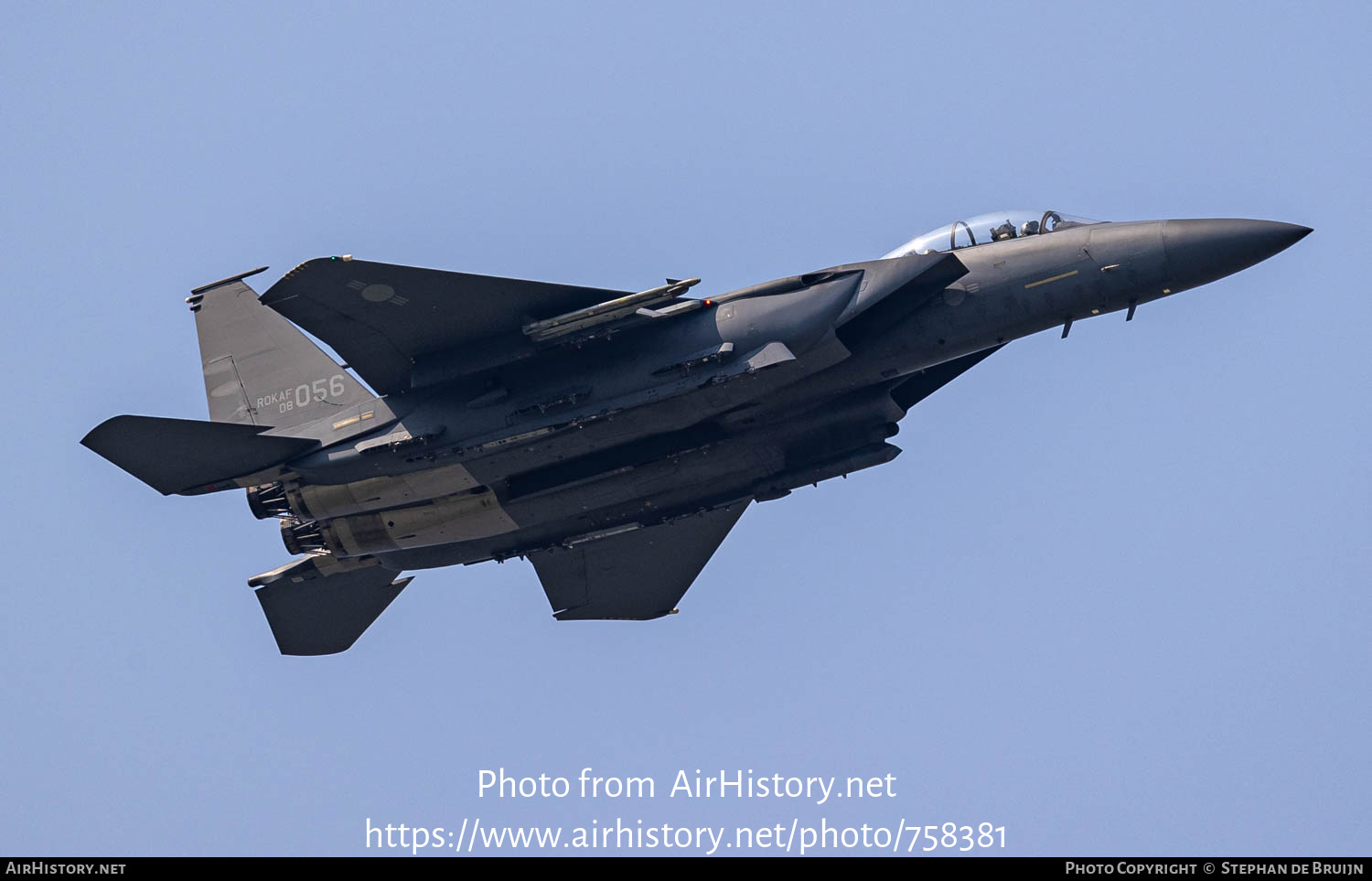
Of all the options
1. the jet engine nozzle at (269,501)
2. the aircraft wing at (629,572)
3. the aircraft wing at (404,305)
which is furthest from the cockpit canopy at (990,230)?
the jet engine nozzle at (269,501)

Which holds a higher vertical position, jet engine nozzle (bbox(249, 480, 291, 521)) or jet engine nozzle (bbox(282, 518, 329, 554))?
jet engine nozzle (bbox(249, 480, 291, 521))

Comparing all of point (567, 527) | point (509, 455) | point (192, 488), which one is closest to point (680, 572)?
point (567, 527)

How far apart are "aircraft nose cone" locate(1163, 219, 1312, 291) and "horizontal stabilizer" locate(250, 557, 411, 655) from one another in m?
12.4

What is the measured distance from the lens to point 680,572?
27953 mm

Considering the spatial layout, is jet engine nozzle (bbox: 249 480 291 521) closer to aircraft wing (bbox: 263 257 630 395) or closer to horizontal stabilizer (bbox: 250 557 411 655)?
horizontal stabilizer (bbox: 250 557 411 655)

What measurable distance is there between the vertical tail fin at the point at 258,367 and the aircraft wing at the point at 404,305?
1782 mm

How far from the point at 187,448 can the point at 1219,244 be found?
1341 centimetres

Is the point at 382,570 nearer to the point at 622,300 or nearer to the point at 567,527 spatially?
the point at 567,527

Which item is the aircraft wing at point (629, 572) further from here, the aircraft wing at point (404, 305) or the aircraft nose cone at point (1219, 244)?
the aircraft nose cone at point (1219, 244)

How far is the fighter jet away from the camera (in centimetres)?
2186

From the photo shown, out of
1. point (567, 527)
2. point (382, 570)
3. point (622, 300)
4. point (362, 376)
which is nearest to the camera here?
point (622, 300)

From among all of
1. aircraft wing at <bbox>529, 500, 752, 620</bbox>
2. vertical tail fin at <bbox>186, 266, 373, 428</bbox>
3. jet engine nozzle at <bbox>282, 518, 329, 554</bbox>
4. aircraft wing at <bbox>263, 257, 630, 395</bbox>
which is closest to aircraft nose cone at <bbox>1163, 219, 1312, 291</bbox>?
aircraft wing at <bbox>263, 257, 630, 395</bbox>

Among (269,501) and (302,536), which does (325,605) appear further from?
(269,501)

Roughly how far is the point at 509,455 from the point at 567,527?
2.60 m
